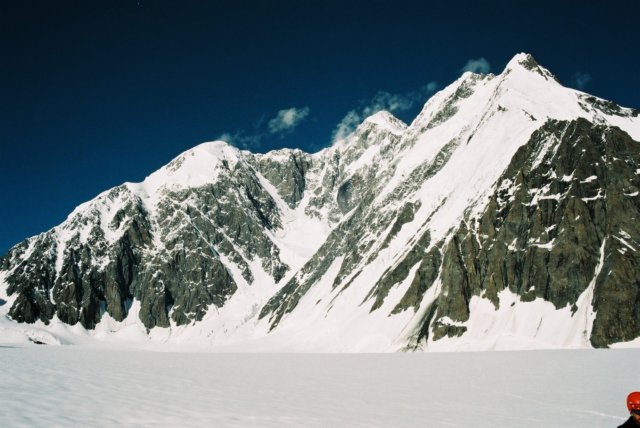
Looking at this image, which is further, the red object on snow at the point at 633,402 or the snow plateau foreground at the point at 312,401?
the snow plateau foreground at the point at 312,401

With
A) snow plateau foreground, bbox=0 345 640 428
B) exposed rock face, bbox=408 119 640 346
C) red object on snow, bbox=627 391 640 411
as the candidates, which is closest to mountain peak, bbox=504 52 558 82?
exposed rock face, bbox=408 119 640 346

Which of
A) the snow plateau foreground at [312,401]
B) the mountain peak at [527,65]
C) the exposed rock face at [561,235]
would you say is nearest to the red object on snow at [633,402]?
the snow plateau foreground at [312,401]

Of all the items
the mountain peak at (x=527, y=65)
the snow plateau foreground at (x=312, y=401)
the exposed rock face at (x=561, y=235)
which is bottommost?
the snow plateau foreground at (x=312, y=401)

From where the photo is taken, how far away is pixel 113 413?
14789mm

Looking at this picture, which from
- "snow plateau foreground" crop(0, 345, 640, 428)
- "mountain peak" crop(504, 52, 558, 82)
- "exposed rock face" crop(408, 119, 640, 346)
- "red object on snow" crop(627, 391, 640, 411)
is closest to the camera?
"red object on snow" crop(627, 391, 640, 411)

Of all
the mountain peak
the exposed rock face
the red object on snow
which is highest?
the mountain peak

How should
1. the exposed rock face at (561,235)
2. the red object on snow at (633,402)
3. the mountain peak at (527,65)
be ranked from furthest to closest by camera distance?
the mountain peak at (527,65), the exposed rock face at (561,235), the red object on snow at (633,402)

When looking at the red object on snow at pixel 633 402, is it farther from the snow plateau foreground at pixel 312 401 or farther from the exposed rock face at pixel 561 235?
the exposed rock face at pixel 561 235

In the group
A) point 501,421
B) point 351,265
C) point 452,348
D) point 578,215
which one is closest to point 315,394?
point 501,421

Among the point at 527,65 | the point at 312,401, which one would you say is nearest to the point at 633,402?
the point at 312,401

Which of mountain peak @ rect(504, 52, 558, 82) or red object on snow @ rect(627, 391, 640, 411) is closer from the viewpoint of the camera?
red object on snow @ rect(627, 391, 640, 411)

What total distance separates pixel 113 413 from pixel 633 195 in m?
112

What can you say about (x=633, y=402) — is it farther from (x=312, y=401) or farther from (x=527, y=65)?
(x=527, y=65)

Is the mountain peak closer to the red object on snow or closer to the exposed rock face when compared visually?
the exposed rock face
